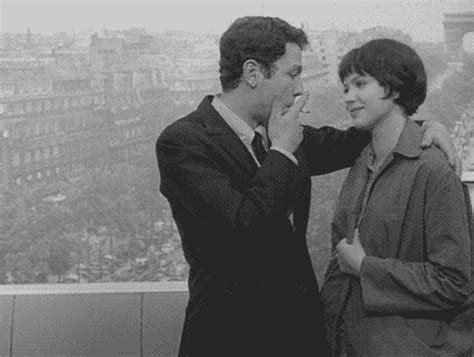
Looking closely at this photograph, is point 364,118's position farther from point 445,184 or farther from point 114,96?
point 114,96

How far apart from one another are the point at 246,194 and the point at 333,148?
0.44 m

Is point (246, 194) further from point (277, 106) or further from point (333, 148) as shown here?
point (333, 148)

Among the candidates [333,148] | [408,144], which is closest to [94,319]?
[333,148]

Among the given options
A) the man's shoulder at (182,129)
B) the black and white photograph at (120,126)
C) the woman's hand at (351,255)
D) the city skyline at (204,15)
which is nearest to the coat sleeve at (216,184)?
the man's shoulder at (182,129)

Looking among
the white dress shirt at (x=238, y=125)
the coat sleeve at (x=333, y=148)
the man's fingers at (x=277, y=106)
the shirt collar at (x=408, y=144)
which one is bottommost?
the coat sleeve at (x=333, y=148)

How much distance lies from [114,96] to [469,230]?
153cm

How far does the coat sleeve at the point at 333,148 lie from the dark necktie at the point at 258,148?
0.26 metres

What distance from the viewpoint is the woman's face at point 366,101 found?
1.70 m

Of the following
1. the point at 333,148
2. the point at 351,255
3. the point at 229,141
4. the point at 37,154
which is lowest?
the point at 37,154

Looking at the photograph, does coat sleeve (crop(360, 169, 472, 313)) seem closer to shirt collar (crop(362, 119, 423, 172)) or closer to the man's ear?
shirt collar (crop(362, 119, 423, 172))

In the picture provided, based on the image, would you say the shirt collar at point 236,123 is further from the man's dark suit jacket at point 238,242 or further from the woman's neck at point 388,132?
the woman's neck at point 388,132

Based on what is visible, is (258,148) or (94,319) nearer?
(258,148)

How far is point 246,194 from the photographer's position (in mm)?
1490

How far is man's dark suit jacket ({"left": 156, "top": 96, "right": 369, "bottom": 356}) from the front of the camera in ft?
4.89
